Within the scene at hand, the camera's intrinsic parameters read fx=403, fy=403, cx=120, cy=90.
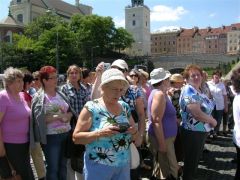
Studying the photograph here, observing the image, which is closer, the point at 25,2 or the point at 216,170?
the point at 216,170

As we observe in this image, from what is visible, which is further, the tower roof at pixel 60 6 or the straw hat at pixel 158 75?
Result: the tower roof at pixel 60 6

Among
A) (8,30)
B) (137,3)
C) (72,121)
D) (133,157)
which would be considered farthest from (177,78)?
(137,3)

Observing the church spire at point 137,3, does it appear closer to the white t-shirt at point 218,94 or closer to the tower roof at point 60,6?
the tower roof at point 60,6

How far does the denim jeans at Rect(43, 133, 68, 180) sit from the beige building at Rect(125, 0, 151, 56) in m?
111

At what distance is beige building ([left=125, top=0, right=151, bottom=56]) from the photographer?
11638cm

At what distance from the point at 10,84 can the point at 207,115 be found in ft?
7.98

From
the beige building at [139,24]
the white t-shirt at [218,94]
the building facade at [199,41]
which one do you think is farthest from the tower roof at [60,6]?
the white t-shirt at [218,94]

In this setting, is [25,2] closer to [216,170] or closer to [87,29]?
[87,29]

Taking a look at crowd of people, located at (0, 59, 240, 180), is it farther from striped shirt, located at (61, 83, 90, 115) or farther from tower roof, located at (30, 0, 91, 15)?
tower roof, located at (30, 0, 91, 15)

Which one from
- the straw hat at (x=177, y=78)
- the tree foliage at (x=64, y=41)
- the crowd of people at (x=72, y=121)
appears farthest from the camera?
the tree foliage at (x=64, y=41)

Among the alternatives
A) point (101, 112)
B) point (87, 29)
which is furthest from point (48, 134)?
point (87, 29)

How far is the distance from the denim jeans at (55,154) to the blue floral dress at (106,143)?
1.82 m

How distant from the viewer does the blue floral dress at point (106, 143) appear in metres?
3.20

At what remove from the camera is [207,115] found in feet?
16.5
